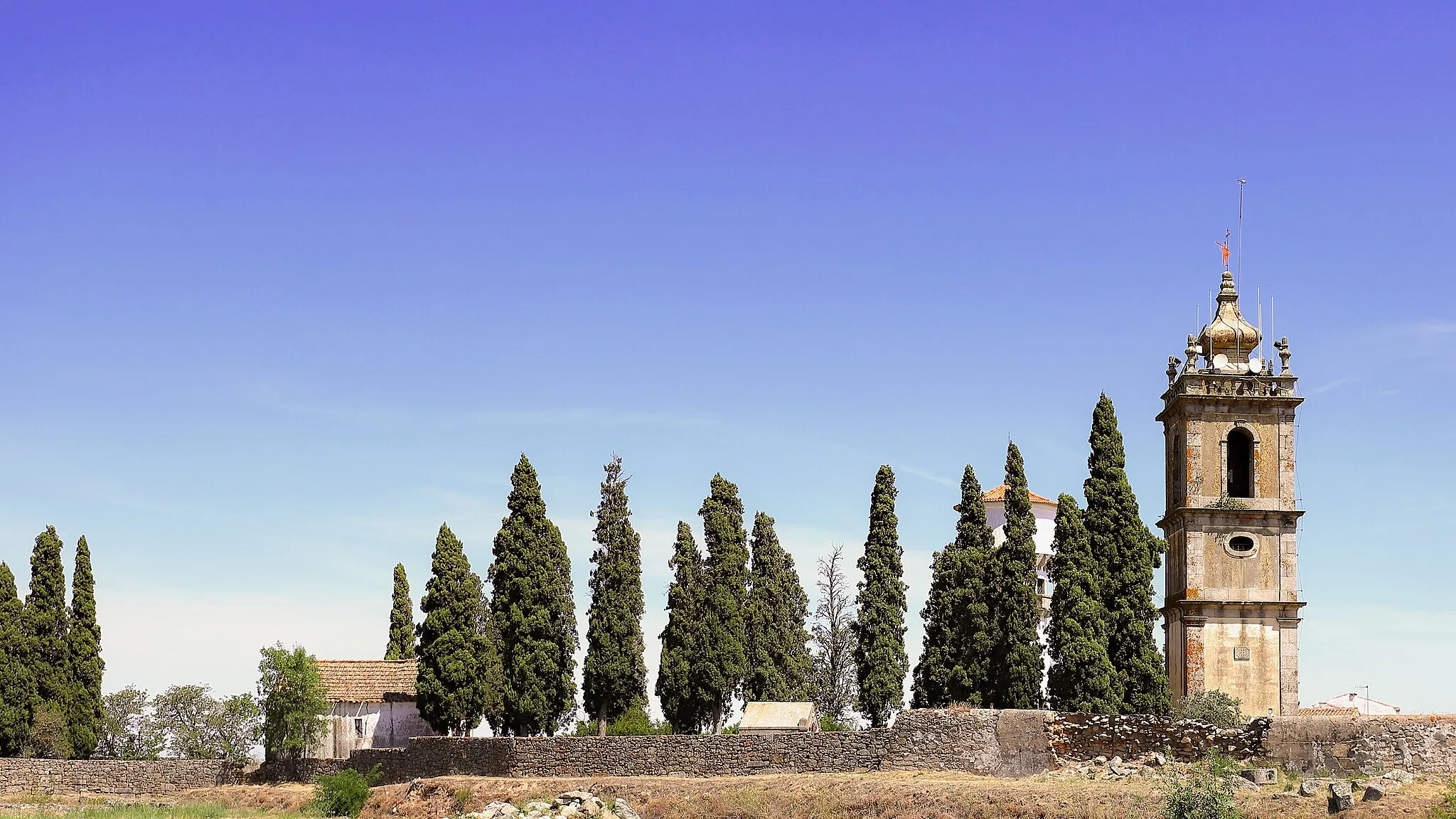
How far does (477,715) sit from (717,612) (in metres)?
8.24

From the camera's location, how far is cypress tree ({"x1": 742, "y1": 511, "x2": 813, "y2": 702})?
190 feet

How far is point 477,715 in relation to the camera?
5500 cm

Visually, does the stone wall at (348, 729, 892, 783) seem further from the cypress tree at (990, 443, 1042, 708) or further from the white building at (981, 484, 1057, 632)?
the white building at (981, 484, 1057, 632)

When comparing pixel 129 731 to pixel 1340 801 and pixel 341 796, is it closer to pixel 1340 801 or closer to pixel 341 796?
pixel 341 796

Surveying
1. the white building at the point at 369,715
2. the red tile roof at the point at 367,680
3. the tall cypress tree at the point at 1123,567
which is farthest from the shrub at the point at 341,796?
the tall cypress tree at the point at 1123,567

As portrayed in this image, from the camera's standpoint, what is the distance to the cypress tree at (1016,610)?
51.0 m

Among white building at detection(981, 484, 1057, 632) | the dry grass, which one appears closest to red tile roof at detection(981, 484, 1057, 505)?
white building at detection(981, 484, 1057, 632)

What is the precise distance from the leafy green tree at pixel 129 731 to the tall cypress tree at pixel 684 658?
2251 cm

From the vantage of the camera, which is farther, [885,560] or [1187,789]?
[885,560]

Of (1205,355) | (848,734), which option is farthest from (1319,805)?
(1205,355)

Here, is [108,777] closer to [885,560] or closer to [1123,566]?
[885,560]

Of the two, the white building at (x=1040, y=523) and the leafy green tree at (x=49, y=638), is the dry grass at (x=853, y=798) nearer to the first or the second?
the leafy green tree at (x=49, y=638)

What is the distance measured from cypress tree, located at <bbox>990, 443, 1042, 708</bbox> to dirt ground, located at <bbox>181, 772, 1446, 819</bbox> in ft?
31.1

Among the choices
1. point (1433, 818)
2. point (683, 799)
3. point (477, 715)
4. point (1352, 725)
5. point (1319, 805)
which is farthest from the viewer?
point (477, 715)
